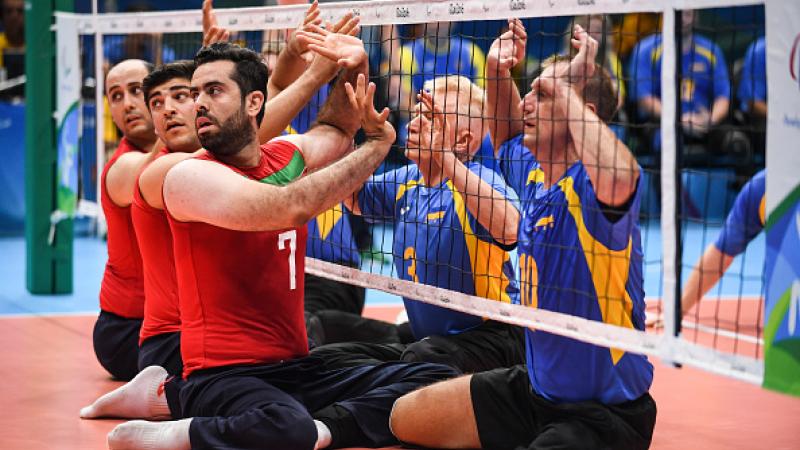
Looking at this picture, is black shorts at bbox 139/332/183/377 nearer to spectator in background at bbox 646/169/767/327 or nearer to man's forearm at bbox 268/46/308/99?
man's forearm at bbox 268/46/308/99

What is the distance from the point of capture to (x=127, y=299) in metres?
6.02

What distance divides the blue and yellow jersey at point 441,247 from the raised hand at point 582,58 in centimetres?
88

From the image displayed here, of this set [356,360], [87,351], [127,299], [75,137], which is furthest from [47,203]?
[356,360]

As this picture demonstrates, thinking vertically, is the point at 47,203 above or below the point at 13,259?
above

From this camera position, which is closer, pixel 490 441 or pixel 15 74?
pixel 490 441

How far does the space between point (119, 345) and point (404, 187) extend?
5.41ft

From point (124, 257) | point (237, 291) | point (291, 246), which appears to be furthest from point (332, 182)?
point (124, 257)

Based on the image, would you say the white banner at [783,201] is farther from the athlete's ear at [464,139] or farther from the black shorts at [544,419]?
the athlete's ear at [464,139]

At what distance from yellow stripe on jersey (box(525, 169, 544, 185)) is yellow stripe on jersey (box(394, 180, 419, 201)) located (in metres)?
0.75

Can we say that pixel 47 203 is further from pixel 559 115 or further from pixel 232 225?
pixel 559 115

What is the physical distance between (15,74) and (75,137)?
5.70 m

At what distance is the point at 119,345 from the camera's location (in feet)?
19.6

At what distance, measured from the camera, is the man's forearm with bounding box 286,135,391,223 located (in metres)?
4.20

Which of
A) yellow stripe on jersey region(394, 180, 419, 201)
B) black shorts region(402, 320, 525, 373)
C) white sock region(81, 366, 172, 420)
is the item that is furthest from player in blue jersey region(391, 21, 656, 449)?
white sock region(81, 366, 172, 420)
